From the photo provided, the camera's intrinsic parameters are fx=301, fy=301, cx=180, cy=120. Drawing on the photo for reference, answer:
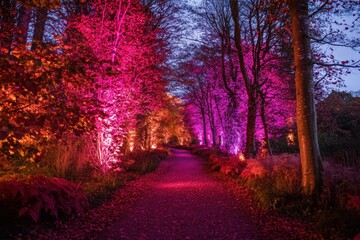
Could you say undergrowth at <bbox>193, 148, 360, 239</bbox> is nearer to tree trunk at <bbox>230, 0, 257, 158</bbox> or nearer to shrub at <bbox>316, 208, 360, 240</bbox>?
shrub at <bbox>316, 208, 360, 240</bbox>

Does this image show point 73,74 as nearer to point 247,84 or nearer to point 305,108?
point 305,108

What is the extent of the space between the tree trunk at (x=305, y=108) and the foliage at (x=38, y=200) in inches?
216

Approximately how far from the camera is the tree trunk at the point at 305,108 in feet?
23.9

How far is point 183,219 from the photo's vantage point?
283 inches

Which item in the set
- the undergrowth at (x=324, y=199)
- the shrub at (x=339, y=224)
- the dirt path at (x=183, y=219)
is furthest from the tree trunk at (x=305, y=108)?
the dirt path at (x=183, y=219)

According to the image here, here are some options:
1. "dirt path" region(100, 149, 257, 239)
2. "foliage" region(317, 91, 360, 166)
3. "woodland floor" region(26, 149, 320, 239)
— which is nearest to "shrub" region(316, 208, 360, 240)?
"woodland floor" region(26, 149, 320, 239)

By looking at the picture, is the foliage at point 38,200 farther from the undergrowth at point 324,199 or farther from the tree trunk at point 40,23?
the tree trunk at point 40,23

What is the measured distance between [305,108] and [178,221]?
4110 mm

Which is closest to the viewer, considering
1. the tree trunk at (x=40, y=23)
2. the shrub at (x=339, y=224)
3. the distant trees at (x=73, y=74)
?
the distant trees at (x=73, y=74)

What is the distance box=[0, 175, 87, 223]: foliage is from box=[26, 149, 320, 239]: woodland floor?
307mm

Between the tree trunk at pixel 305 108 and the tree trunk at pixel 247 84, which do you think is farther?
the tree trunk at pixel 247 84

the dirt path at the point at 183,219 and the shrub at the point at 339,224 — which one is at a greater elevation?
the shrub at the point at 339,224

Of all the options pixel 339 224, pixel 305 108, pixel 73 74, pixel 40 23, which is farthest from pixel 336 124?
pixel 73 74

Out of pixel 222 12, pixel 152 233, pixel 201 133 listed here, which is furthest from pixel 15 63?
pixel 201 133
